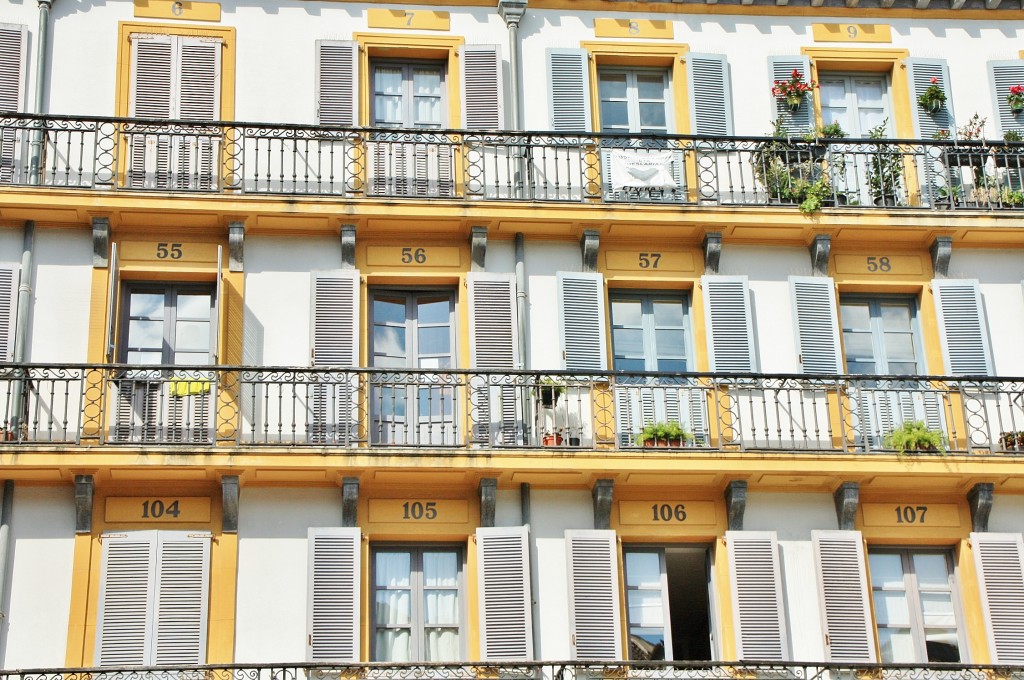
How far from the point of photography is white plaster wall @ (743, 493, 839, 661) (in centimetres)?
2253

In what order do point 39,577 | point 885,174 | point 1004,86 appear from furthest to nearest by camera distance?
point 1004,86 → point 885,174 → point 39,577

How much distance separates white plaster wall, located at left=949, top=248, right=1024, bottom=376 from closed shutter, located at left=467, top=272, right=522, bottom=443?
5.81 m

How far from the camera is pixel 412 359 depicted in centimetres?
2400

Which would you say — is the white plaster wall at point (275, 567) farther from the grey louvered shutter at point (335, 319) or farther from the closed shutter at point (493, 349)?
the closed shutter at point (493, 349)

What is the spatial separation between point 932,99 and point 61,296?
1163 cm

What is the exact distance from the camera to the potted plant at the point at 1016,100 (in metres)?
25.8

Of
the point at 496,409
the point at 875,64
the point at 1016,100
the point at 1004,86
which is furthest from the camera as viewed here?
the point at 875,64

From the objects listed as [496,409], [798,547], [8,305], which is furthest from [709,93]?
[8,305]

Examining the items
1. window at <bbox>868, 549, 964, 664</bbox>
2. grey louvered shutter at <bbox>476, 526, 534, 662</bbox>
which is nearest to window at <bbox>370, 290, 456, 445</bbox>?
grey louvered shutter at <bbox>476, 526, 534, 662</bbox>

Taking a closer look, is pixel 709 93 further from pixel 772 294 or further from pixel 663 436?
pixel 663 436

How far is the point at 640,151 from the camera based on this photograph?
24.7 metres

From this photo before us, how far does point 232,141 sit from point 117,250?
6.85ft

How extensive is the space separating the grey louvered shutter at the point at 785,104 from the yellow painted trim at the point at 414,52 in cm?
419

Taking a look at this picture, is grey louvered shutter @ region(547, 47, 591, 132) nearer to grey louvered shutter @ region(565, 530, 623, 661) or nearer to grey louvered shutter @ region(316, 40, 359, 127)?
grey louvered shutter @ region(316, 40, 359, 127)
